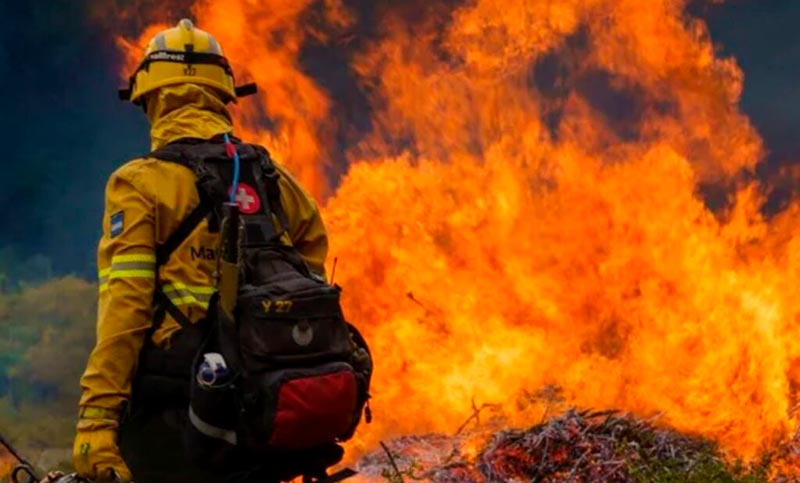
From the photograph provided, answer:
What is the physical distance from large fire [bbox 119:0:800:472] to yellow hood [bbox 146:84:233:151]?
211 inches

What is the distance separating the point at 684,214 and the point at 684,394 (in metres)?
1.80

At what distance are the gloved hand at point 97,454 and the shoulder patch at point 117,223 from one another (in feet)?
2.08

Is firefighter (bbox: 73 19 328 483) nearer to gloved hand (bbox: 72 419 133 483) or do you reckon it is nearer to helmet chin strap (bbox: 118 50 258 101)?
gloved hand (bbox: 72 419 133 483)

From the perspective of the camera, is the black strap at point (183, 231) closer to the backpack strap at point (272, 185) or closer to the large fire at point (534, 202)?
the backpack strap at point (272, 185)

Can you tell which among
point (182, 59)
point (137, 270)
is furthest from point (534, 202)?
point (137, 270)

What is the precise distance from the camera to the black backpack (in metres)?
2.71

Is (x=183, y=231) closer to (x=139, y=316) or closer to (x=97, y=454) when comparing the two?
(x=139, y=316)

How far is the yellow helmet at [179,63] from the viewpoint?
345 cm

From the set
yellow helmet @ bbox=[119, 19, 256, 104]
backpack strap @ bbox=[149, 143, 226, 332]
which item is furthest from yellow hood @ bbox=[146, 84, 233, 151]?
backpack strap @ bbox=[149, 143, 226, 332]

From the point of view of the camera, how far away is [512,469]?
6.59 meters

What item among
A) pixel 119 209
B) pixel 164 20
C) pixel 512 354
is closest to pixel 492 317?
pixel 512 354

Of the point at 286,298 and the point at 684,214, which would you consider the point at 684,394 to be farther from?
the point at 286,298

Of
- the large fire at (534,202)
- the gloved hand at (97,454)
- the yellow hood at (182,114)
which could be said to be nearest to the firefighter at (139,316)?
the gloved hand at (97,454)

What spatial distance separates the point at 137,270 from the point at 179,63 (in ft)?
3.16
